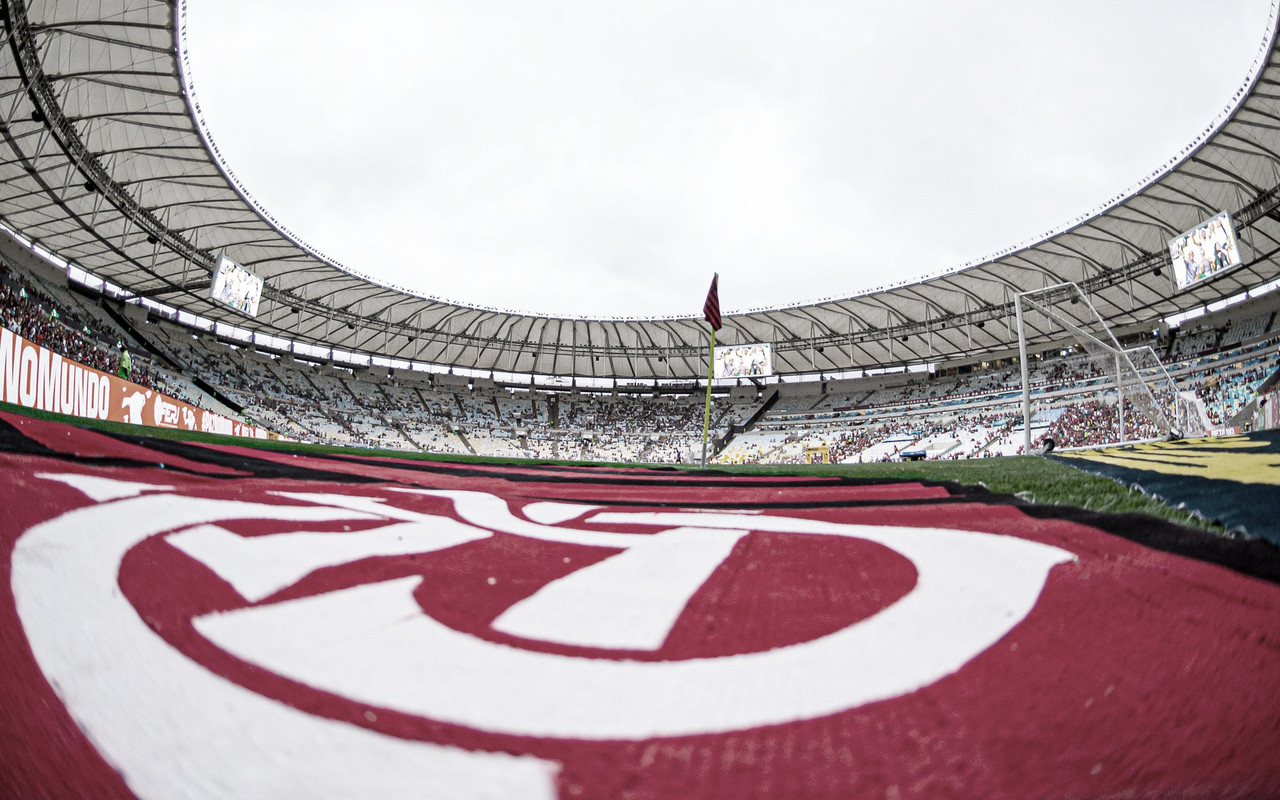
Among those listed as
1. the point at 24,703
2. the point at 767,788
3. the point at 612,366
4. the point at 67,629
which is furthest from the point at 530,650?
the point at 612,366

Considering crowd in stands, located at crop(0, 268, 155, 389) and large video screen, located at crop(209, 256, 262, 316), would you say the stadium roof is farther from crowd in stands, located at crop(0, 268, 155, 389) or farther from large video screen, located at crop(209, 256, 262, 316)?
crowd in stands, located at crop(0, 268, 155, 389)

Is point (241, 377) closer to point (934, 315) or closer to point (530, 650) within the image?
point (530, 650)

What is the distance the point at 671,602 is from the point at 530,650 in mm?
405

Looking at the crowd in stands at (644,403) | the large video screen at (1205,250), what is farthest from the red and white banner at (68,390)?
the large video screen at (1205,250)

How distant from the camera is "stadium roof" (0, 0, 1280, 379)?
14781mm

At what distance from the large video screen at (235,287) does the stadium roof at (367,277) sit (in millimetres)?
1388

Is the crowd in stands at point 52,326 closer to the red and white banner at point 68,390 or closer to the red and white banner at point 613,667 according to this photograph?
the red and white banner at point 68,390

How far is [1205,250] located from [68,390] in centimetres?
3757

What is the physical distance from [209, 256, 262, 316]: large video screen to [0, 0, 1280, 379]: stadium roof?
139cm

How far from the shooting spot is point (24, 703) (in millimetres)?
863

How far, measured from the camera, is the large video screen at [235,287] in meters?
23.7

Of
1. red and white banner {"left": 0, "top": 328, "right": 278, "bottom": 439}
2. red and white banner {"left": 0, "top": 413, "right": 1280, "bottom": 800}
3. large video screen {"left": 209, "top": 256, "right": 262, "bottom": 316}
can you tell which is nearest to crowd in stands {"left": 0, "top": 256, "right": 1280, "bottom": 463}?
large video screen {"left": 209, "top": 256, "right": 262, "bottom": 316}

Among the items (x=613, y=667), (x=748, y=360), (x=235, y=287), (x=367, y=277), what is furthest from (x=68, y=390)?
(x=748, y=360)

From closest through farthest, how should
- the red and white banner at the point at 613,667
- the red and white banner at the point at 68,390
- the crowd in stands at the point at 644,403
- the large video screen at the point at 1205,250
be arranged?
the red and white banner at the point at 613,667
the red and white banner at the point at 68,390
the large video screen at the point at 1205,250
the crowd in stands at the point at 644,403
